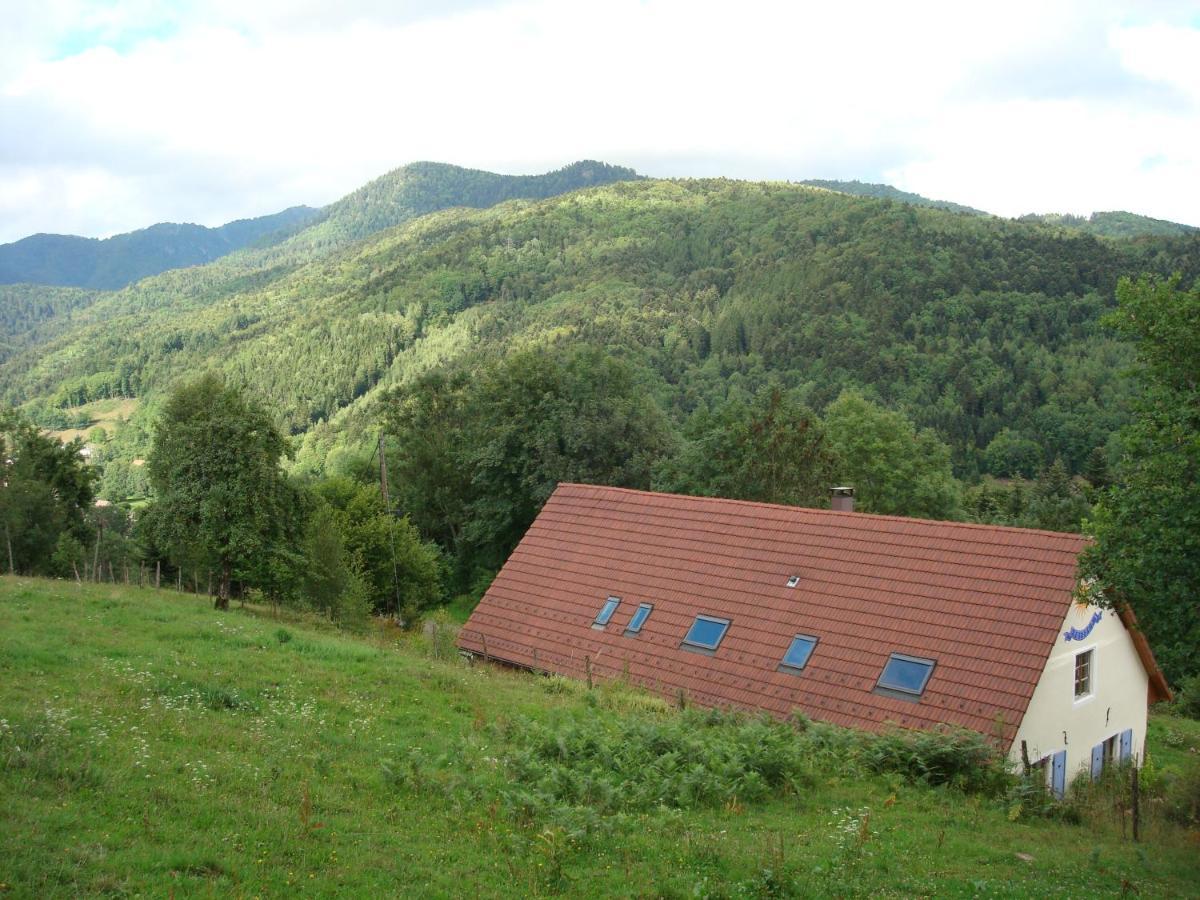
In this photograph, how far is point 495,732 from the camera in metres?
12.8

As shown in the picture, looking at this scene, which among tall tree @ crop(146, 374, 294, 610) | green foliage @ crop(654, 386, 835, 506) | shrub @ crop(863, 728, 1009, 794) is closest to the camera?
shrub @ crop(863, 728, 1009, 794)

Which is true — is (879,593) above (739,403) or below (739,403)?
below

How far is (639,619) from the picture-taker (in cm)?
2136

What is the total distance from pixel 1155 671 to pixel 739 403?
2202cm

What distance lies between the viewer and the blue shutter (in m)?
16.3

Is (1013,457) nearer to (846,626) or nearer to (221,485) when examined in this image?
(846,626)

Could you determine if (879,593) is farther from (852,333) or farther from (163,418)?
(852,333)

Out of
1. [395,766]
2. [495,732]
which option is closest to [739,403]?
[495,732]

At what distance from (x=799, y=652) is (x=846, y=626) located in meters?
1.12

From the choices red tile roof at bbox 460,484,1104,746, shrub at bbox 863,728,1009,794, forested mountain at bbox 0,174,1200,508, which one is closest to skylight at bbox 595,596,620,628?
red tile roof at bbox 460,484,1104,746

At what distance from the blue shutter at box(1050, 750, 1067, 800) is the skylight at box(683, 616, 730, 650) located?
6.85 meters

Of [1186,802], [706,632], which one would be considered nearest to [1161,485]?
[1186,802]

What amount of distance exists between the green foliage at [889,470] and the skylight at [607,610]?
82.8ft

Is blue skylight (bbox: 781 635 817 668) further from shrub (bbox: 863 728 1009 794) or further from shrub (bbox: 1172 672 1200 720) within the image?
shrub (bbox: 1172 672 1200 720)
